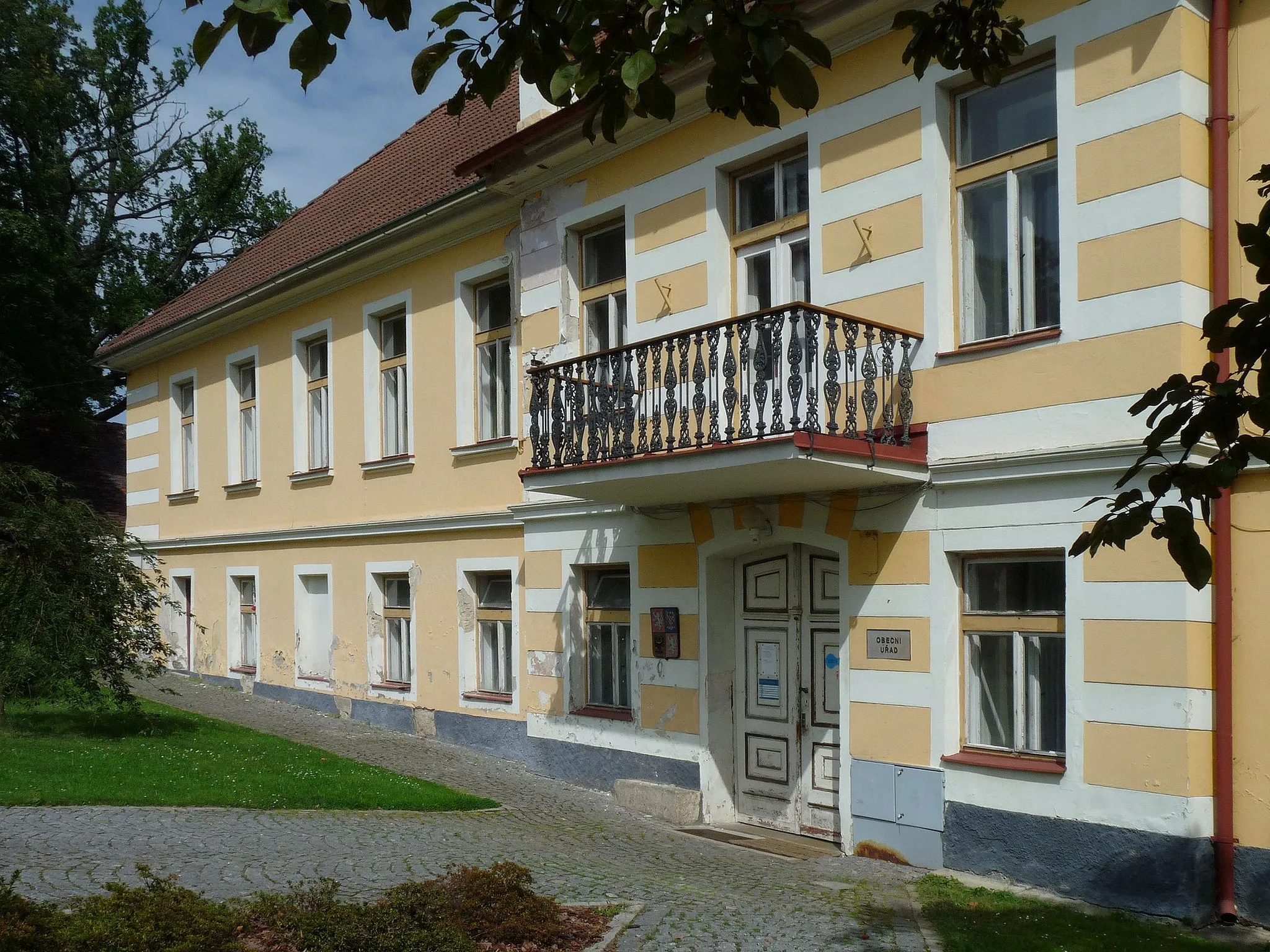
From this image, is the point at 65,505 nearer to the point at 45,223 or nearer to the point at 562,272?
the point at 562,272

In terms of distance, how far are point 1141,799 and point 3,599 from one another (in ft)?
35.9

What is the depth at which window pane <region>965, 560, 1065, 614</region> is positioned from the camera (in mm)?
8586

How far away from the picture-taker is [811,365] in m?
9.00

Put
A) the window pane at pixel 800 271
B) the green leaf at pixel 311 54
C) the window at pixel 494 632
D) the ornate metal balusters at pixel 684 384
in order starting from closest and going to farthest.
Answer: the green leaf at pixel 311 54, the ornate metal balusters at pixel 684 384, the window pane at pixel 800 271, the window at pixel 494 632

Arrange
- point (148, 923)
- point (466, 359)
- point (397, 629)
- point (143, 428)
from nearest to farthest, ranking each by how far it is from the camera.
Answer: point (148, 923)
point (466, 359)
point (397, 629)
point (143, 428)

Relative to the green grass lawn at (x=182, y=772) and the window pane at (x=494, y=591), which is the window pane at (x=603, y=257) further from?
the green grass lawn at (x=182, y=772)

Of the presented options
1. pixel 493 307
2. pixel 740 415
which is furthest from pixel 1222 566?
pixel 493 307

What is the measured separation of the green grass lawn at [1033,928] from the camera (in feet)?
23.0

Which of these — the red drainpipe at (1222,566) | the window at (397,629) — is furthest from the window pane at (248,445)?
the red drainpipe at (1222,566)

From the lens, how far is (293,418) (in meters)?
17.7

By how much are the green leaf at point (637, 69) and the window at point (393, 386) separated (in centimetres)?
1225

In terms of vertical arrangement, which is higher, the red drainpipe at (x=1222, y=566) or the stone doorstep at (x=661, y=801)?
the red drainpipe at (x=1222, y=566)

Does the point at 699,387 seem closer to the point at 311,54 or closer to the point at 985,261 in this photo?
the point at 985,261

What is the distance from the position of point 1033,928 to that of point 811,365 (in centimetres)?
400
